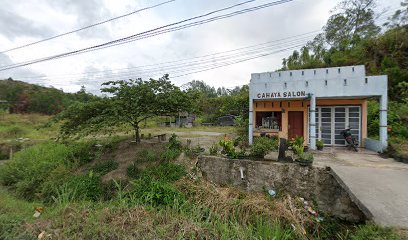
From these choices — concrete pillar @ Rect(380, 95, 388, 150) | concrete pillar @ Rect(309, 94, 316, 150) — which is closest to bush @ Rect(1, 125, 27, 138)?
concrete pillar @ Rect(309, 94, 316, 150)

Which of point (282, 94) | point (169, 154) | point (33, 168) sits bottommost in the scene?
point (33, 168)

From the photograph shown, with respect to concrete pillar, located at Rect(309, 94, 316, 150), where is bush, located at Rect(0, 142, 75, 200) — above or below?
below

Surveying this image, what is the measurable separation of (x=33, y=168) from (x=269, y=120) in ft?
34.4

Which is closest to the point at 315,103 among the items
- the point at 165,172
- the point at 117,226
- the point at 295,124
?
the point at 295,124

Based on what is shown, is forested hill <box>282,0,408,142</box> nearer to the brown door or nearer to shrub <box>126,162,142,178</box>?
the brown door

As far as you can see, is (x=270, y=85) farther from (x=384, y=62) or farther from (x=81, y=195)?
(x=384, y=62)

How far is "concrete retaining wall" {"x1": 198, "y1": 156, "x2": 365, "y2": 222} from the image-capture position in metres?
5.39

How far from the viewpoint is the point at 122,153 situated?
845 centimetres

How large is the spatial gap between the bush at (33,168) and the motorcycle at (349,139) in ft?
37.2

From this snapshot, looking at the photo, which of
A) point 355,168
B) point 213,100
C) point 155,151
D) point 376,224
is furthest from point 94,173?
point 213,100

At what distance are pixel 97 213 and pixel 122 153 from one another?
442cm

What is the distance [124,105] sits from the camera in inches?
295

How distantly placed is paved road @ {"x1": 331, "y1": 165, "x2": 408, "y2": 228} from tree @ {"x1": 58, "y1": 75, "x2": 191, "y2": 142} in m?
5.56

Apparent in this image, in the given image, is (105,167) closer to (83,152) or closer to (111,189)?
(111,189)
